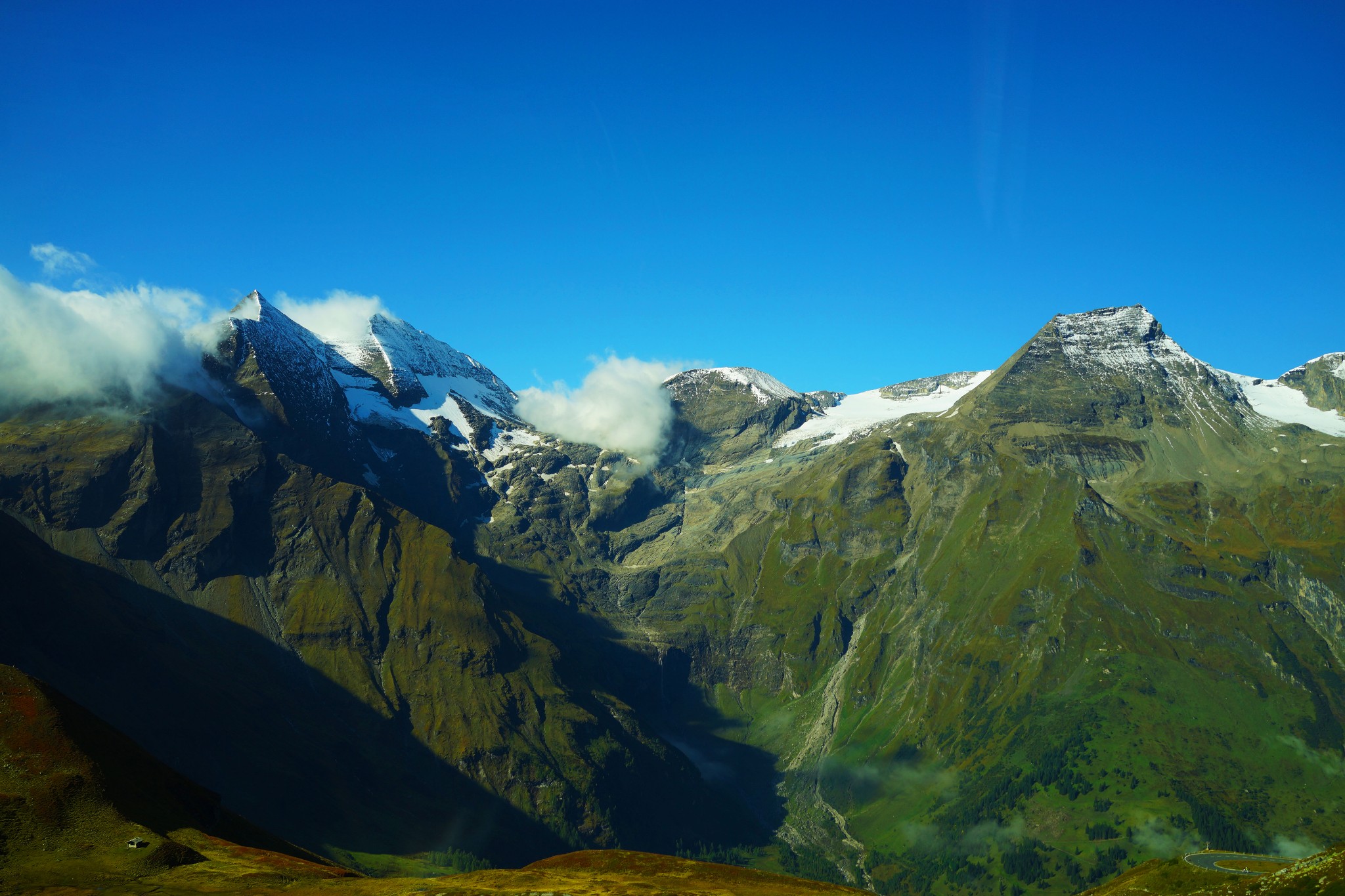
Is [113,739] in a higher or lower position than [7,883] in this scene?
higher

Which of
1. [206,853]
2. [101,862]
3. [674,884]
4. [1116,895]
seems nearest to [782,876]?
[674,884]

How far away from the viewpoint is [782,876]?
498 feet

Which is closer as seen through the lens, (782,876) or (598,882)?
(598,882)

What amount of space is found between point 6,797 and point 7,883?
15.3 metres

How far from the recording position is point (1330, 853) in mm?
101000

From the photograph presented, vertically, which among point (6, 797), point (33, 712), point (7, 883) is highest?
point (33, 712)

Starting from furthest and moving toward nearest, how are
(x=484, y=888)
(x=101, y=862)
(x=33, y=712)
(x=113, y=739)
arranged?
(x=113, y=739) < (x=33, y=712) < (x=484, y=888) < (x=101, y=862)

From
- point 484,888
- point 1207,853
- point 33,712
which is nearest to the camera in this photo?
point 484,888

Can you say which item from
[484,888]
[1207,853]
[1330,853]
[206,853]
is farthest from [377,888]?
[1207,853]

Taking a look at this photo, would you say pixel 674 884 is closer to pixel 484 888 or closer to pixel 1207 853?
pixel 484 888

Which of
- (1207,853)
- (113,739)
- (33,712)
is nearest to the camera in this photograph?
(33,712)

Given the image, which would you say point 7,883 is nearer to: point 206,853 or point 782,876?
point 206,853

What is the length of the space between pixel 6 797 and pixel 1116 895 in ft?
471

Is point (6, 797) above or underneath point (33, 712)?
underneath
